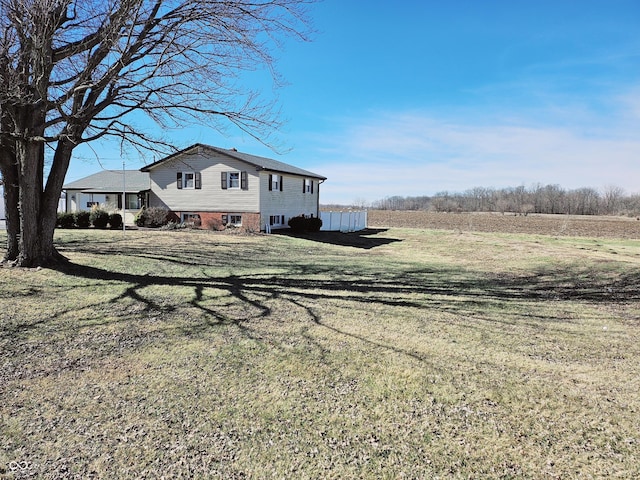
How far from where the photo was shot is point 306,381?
421 cm

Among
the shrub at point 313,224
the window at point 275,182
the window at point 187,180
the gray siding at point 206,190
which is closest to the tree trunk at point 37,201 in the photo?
the gray siding at point 206,190

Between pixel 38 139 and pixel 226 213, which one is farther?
pixel 226 213

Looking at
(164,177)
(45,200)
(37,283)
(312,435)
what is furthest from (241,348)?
(164,177)

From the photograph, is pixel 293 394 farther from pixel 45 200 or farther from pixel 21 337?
pixel 45 200

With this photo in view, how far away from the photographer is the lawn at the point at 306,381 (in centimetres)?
297

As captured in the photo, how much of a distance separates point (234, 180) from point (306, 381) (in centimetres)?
2080

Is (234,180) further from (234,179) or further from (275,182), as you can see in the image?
Answer: (275,182)

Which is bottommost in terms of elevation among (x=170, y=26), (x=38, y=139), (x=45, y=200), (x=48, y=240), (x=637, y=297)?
(x=637, y=297)

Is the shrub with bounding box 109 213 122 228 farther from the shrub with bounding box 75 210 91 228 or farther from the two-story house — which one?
the two-story house

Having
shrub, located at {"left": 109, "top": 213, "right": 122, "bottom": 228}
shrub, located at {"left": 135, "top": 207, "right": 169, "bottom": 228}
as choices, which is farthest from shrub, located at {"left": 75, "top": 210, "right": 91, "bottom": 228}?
shrub, located at {"left": 135, "top": 207, "right": 169, "bottom": 228}

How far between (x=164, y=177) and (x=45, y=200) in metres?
16.4

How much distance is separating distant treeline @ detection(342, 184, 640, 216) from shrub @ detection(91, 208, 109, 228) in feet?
238

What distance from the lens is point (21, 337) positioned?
530 cm

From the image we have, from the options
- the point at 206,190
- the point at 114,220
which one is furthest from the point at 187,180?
the point at 114,220
